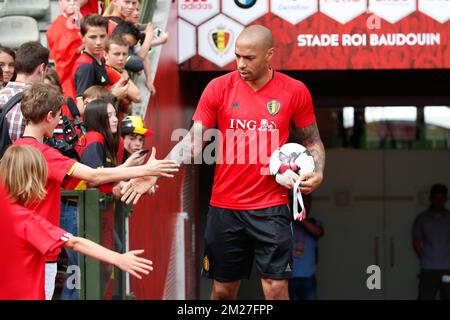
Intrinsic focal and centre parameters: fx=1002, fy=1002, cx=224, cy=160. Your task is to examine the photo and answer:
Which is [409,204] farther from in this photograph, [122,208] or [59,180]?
[59,180]

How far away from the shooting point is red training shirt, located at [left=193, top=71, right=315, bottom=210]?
6105 millimetres

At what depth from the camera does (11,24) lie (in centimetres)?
933

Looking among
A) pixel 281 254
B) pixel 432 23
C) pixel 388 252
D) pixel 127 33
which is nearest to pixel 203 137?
pixel 281 254

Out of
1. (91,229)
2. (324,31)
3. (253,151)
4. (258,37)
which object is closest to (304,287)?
(324,31)

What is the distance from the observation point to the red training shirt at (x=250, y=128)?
20.0ft

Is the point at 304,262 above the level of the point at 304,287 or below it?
above

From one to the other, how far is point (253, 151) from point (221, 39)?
18.0ft

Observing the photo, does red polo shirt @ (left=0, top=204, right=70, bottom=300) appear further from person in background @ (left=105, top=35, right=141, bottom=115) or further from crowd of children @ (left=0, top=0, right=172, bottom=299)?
person in background @ (left=105, top=35, right=141, bottom=115)

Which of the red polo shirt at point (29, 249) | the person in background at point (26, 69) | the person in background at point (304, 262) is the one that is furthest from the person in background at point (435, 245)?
the red polo shirt at point (29, 249)

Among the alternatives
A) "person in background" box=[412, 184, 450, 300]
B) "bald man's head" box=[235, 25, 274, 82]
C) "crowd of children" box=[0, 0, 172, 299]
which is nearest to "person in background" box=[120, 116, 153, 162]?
"crowd of children" box=[0, 0, 172, 299]

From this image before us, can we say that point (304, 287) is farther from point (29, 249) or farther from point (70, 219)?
point (29, 249)

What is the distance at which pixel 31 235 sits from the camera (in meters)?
4.48

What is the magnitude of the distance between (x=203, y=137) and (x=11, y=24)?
3.73 meters

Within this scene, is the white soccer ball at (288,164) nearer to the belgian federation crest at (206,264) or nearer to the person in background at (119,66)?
the belgian federation crest at (206,264)
